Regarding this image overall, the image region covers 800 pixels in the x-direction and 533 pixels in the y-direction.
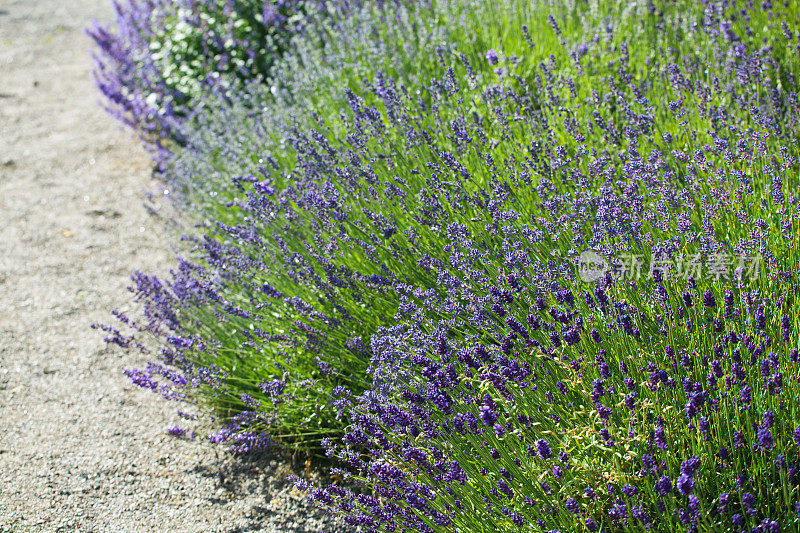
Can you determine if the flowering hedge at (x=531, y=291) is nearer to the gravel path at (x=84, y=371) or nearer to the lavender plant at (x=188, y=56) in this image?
the gravel path at (x=84, y=371)

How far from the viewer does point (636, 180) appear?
254cm

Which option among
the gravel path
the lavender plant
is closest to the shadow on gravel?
the gravel path

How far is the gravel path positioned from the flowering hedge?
260 mm

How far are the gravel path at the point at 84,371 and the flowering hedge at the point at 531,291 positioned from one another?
0.26 meters

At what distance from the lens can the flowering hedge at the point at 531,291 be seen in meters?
1.89

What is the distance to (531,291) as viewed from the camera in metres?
2.38

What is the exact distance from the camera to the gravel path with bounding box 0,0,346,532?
2801 mm

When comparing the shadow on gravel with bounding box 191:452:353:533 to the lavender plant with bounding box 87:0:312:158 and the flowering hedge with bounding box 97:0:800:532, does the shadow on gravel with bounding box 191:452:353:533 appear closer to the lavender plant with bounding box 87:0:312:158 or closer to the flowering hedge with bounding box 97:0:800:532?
the flowering hedge with bounding box 97:0:800:532

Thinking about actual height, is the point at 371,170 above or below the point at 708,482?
above

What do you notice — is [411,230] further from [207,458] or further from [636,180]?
[207,458]

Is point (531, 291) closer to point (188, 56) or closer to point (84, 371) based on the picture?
point (84, 371)

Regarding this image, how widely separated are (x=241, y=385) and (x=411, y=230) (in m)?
1.23

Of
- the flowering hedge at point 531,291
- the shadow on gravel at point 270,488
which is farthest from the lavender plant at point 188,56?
the shadow on gravel at point 270,488

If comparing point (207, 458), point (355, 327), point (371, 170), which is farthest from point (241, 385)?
point (371, 170)
